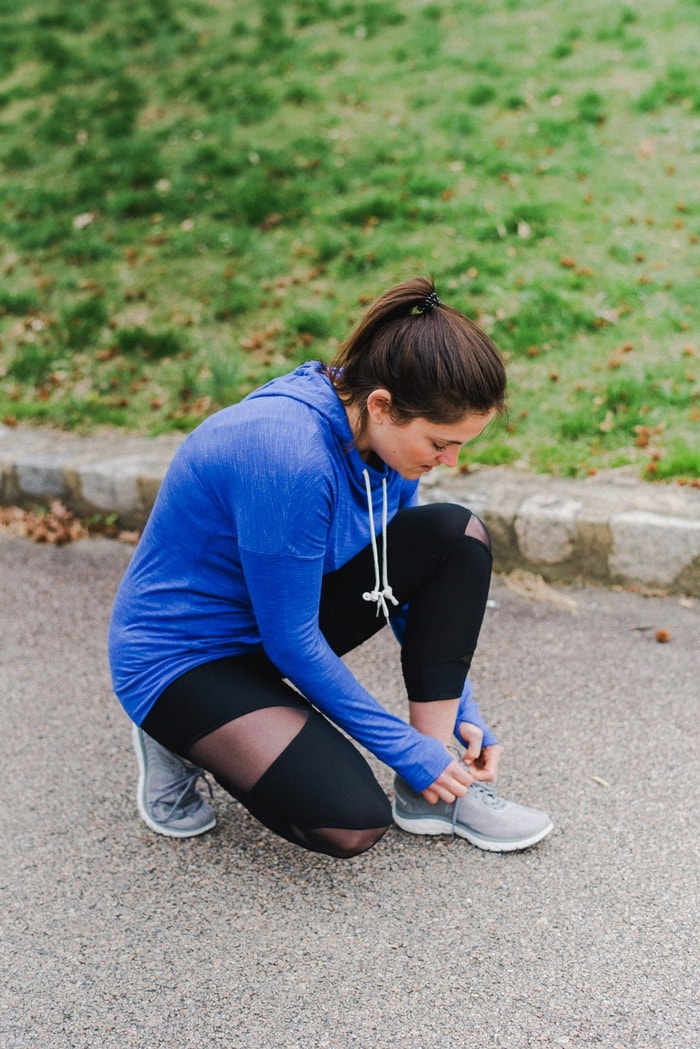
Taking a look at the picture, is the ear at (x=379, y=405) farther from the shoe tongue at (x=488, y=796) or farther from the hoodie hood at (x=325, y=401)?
the shoe tongue at (x=488, y=796)

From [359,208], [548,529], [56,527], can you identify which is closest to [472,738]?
[548,529]

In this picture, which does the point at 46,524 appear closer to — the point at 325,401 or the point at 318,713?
the point at 318,713

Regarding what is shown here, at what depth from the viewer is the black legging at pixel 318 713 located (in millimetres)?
2221

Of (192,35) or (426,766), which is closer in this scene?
(426,766)

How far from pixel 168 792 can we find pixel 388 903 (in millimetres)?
632

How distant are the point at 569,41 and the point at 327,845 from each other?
6.62m

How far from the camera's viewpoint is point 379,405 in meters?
2.15

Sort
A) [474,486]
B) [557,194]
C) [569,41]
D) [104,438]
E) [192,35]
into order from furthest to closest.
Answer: [192,35] → [569,41] → [557,194] → [104,438] → [474,486]

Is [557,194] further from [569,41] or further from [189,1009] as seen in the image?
[189,1009]

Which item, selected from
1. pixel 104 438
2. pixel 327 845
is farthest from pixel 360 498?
pixel 104 438

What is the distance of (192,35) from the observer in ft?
27.9

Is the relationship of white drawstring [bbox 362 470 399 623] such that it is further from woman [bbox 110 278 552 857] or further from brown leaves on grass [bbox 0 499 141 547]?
brown leaves on grass [bbox 0 499 141 547]

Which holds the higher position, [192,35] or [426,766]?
[192,35]

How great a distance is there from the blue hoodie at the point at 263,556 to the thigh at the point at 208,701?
0.03 meters
